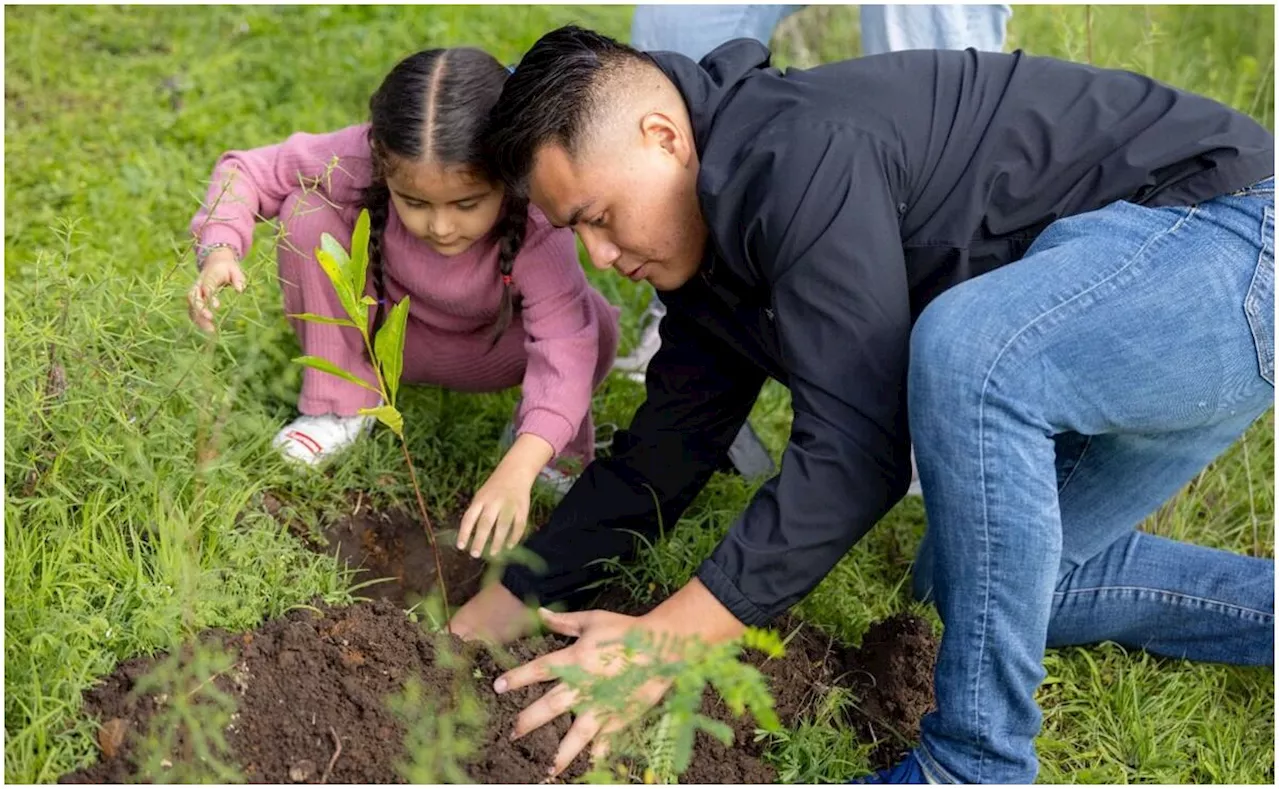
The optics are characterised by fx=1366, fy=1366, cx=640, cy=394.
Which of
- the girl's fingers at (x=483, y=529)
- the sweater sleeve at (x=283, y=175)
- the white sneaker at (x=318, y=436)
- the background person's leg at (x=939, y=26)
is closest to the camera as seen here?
the girl's fingers at (x=483, y=529)

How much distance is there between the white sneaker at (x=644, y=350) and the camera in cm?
346

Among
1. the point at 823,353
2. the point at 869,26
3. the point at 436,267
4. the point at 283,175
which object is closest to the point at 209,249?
the point at 283,175

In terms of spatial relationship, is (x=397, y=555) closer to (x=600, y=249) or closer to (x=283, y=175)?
(x=283, y=175)

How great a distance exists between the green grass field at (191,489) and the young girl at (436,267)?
0.34ft

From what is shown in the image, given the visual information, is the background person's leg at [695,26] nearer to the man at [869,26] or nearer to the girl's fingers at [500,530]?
the man at [869,26]

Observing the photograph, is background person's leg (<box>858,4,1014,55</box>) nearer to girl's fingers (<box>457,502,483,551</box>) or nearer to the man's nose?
the man's nose

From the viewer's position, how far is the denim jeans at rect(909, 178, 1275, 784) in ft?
6.75

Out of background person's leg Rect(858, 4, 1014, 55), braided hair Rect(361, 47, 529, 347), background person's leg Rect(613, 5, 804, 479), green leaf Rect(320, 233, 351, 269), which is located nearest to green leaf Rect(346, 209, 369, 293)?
green leaf Rect(320, 233, 351, 269)

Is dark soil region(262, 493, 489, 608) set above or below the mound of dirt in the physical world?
below

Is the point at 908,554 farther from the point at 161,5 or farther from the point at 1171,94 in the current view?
the point at 161,5

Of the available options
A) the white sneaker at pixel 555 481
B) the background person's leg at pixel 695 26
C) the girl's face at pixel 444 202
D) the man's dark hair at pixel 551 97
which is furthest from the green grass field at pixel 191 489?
the background person's leg at pixel 695 26

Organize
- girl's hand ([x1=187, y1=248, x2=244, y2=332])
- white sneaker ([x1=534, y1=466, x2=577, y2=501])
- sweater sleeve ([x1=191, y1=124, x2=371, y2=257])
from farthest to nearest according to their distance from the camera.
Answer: white sneaker ([x1=534, y1=466, x2=577, y2=501])
sweater sleeve ([x1=191, y1=124, x2=371, y2=257])
girl's hand ([x1=187, y1=248, x2=244, y2=332])

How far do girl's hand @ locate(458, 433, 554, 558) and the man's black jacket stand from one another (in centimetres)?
19

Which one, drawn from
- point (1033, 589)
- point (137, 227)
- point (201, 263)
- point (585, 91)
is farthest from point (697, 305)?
point (137, 227)
